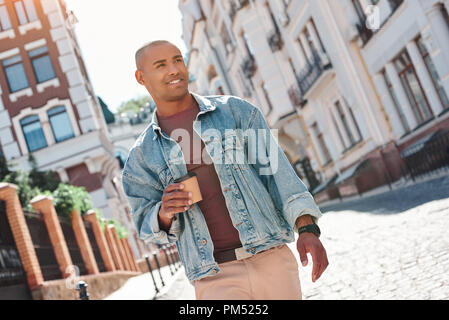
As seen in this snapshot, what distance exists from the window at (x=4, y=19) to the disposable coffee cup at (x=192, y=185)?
2580 centimetres

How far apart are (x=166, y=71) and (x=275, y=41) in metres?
23.9

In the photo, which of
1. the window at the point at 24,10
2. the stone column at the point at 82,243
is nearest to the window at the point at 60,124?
the window at the point at 24,10

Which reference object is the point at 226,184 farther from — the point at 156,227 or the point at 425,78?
the point at 425,78

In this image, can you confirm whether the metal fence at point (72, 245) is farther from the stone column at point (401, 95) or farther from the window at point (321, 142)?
the window at point (321, 142)

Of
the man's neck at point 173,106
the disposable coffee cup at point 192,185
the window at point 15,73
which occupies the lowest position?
the disposable coffee cup at point 192,185

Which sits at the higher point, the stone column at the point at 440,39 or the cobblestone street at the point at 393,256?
the stone column at the point at 440,39

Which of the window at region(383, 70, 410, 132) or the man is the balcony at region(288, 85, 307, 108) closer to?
the window at region(383, 70, 410, 132)

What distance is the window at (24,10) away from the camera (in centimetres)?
2516

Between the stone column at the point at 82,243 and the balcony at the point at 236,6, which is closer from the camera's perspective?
the stone column at the point at 82,243

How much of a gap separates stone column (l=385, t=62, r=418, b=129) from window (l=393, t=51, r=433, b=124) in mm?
101

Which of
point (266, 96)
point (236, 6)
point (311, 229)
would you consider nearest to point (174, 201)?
point (311, 229)

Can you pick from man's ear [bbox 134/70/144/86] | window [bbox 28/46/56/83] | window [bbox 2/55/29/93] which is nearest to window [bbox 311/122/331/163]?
window [bbox 28/46/56/83]

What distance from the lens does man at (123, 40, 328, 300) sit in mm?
2285

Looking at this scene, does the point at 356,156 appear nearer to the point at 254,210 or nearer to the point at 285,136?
the point at 285,136
